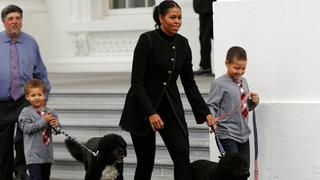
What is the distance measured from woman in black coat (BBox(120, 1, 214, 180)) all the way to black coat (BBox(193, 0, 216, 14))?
15.0 ft

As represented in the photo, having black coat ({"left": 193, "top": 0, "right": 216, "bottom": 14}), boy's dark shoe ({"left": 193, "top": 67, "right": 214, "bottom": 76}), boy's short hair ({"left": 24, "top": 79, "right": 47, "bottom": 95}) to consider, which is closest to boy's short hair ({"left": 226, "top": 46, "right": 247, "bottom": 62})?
boy's short hair ({"left": 24, "top": 79, "right": 47, "bottom": 95})

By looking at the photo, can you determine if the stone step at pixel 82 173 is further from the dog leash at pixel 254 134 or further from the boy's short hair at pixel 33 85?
the boy's short hair at pixel 33 85

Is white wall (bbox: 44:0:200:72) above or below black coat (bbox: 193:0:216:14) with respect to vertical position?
below

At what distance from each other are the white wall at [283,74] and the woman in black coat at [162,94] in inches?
42.8

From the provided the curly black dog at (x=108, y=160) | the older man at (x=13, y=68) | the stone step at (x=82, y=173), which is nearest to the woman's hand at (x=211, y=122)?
the curly black dog at (x=108, y=160)

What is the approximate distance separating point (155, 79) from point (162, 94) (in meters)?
0.14

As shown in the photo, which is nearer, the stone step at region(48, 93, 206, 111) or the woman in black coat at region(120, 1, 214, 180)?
the woman in black coat at region(120, 1, 214, 180)

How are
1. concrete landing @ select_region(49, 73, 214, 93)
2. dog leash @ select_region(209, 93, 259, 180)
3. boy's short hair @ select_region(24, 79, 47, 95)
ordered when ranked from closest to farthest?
dog leash @ select_region(209, 93, 259, 180) → boy's short hair @ select_region(24, 79, 47, 95) → concrete landing @ select_region(49, 73, 214, 93)

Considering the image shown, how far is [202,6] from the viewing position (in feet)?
39.5

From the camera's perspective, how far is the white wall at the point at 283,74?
810cm

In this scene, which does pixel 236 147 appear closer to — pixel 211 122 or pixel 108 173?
pixel 211 122

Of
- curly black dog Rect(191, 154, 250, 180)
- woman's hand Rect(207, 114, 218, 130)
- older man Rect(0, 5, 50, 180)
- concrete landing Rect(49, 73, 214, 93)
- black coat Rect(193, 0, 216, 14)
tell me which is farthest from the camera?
black coat Rect(193, 0, 216, 14)

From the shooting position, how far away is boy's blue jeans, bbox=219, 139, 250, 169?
7.62 meters

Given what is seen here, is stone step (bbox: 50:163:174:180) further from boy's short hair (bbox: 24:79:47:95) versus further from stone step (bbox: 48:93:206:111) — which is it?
boy's short hair (bbox: 24:79:47:95)
